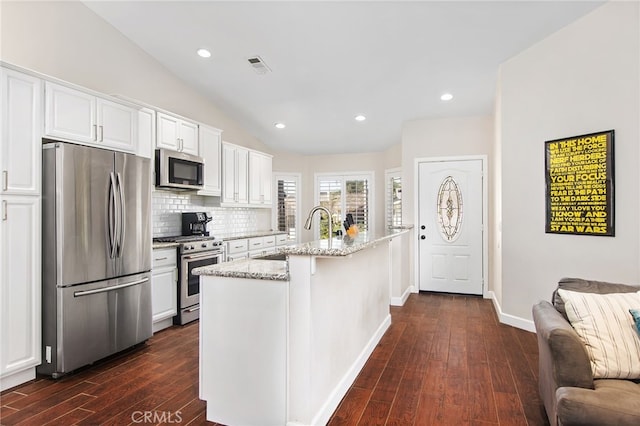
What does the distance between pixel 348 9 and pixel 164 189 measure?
2.92 m

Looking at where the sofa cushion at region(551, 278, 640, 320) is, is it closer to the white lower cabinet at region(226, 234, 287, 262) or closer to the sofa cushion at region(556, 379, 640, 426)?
the sofa cushion at region(556, 379, 640, 426)

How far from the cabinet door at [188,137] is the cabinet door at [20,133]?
5.75 ft

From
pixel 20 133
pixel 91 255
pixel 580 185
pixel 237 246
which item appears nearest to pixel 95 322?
pixel 91 255

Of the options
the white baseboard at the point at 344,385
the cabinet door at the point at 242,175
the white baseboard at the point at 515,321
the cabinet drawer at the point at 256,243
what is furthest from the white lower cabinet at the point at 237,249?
the white baseboard at the point at 515,321

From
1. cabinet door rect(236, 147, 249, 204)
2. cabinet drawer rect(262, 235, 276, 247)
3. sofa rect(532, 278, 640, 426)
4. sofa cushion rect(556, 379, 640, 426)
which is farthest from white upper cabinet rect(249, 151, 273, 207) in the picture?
sofa cushion rect(556, 379, 640, 426)

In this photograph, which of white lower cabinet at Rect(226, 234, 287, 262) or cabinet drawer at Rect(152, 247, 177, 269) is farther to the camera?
white lower cabinet at Rect(226, 234, 287, 262)

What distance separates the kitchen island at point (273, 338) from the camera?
1.97m

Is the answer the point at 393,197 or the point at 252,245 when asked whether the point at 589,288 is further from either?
the point at 393,197

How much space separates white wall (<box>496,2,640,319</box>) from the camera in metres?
3.00

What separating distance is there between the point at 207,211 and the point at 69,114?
258cm

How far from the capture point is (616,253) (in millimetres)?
3111

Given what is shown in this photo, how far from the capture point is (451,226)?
18.3 feet

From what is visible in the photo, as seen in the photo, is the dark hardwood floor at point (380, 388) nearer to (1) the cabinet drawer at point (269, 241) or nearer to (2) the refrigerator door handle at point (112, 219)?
(2) the refrigerator door handle at point (112, 219)

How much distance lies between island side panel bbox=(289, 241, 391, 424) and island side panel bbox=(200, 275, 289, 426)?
10 cm
